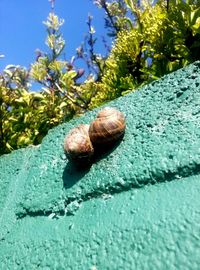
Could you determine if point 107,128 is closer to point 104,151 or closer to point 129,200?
point 104,151

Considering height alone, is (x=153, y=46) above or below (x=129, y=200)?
above

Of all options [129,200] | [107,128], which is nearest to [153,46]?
[107,128]

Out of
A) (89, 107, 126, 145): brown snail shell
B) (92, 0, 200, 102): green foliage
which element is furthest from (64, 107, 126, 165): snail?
(92, 0, 200, 102): green foliage

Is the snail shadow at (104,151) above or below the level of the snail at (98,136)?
below

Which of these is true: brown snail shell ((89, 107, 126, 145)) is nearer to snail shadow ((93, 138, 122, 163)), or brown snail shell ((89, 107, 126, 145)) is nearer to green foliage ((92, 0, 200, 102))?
snail shadow ((93, 138, 122, 163))

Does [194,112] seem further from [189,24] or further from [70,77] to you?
[70,77]

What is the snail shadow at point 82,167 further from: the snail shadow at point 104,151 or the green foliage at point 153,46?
the green foliage at point 153,46

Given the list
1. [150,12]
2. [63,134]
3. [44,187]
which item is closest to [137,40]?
[150,12]

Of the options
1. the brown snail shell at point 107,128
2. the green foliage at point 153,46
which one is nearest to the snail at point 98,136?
the brown snail shell at point 107,128
